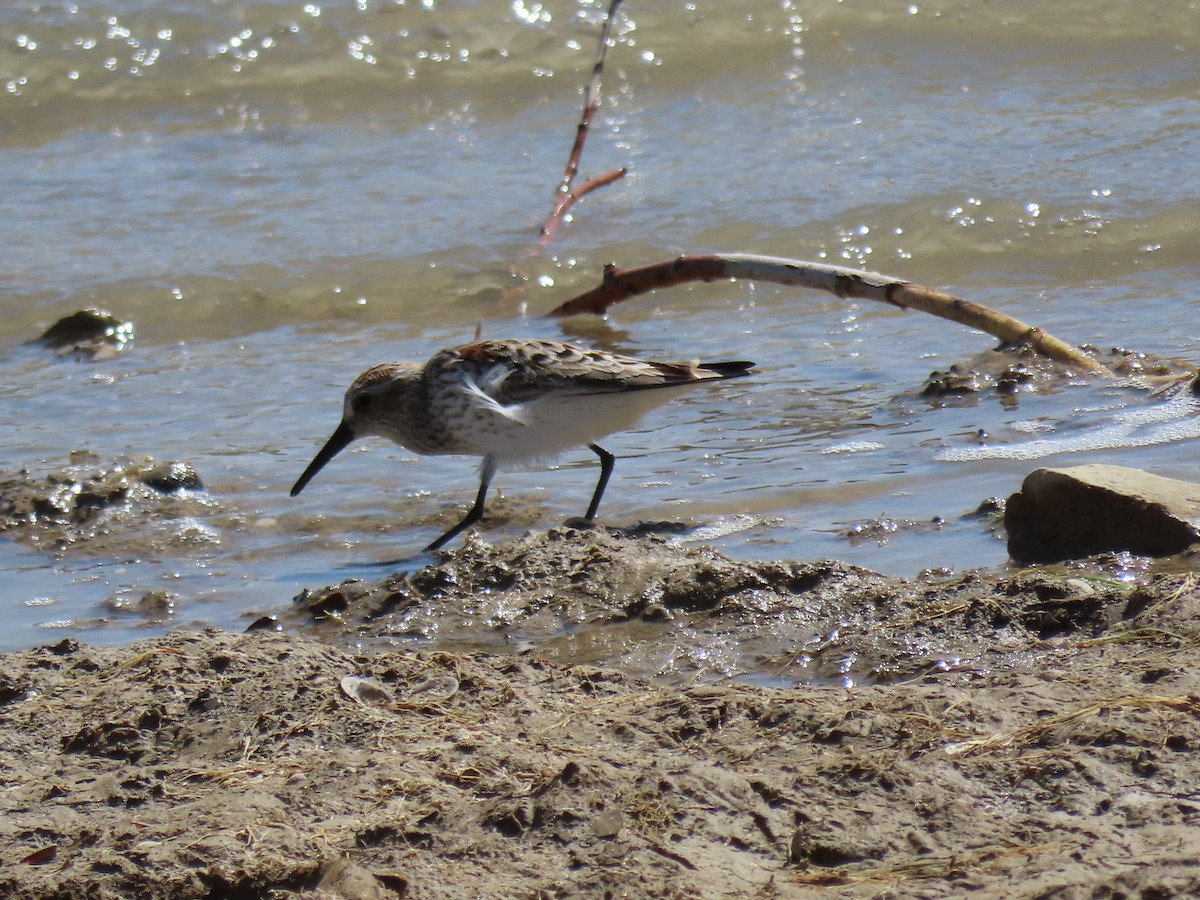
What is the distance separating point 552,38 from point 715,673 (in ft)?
40.7

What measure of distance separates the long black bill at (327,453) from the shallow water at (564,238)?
0.10m

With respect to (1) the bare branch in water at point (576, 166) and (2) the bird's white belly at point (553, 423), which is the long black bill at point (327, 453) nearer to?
(2) the bird's white belly at point (553, 423)

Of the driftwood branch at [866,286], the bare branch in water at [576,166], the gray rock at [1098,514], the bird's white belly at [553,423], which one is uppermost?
the bare branch in water at [576,166]

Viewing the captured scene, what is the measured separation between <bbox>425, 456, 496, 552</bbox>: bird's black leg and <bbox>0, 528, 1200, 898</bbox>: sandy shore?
3.82 ft

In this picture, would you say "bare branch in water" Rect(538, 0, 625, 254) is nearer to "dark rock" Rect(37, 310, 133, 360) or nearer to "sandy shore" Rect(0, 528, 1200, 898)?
"dark rock" Rect(37, 310, 133, 360)

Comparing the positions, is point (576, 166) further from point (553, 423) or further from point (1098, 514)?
point (1098, 514)

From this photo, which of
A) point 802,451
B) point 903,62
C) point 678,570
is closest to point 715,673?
point 678,570

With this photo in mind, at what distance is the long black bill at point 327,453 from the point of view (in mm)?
6512

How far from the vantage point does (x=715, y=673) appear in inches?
163

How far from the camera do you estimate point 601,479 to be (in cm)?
634

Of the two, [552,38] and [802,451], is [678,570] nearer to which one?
[802,451]

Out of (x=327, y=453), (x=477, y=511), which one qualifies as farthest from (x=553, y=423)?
(x=327, y=453)

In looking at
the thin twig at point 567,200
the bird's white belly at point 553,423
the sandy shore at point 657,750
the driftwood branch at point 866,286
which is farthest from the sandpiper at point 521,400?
the thin twig at point 567,200

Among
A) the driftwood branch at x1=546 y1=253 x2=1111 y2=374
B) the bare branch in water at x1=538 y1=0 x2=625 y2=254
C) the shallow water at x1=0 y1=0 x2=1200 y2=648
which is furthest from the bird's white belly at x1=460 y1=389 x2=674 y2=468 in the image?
the bare branch in water at x1=538 y1=0 x2=625 y2=254
